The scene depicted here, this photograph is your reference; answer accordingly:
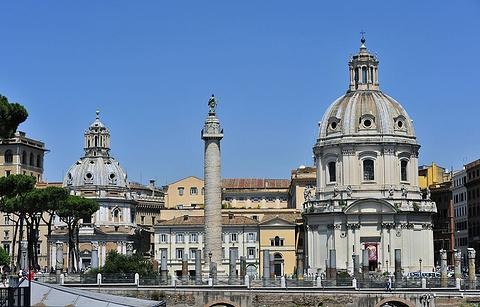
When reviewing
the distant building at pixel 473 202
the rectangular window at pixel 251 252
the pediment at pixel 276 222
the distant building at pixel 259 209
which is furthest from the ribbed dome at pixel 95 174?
the distant building at pixel 473 202

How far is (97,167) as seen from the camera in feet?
502

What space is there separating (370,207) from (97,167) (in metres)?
52.7

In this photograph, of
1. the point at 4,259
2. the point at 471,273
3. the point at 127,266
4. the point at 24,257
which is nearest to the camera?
the point at 471,273

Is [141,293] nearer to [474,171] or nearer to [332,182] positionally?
[332,182]

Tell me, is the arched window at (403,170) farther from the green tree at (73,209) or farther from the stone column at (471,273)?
the stone column at (471,273)

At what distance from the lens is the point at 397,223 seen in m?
110

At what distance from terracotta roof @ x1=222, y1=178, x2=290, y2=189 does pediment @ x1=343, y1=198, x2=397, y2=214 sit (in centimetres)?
4423

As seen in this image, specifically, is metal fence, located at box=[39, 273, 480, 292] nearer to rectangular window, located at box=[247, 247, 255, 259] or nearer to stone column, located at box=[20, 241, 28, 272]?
stone column, located at box=[20, 241, 28, 272]

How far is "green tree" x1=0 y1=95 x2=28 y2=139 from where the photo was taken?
61.8 meters

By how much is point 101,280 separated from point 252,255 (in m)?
48.9

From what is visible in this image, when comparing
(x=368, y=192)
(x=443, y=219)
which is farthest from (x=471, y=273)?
(x=443, y=219)

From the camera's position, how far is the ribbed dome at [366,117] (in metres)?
112

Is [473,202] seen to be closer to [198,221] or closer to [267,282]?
[198,221]

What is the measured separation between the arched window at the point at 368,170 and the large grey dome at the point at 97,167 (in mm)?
48942
